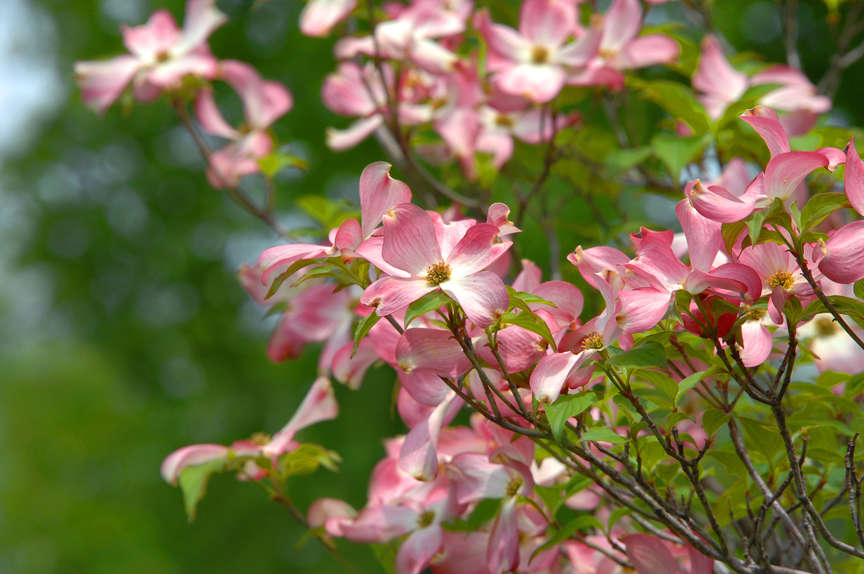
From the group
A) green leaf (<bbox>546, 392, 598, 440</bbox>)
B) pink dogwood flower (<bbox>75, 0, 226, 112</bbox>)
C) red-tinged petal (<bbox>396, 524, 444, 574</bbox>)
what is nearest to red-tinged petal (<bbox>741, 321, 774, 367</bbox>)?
green leaf (<bbox>546, 392, 598, 440</bbox>)

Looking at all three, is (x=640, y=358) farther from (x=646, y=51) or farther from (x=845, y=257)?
(x=646, y=51)

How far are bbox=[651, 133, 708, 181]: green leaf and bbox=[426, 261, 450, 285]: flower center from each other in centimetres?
46

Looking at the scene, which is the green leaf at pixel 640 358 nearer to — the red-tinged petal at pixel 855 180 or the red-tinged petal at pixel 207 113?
the red-tinged petal at pixel 855 180

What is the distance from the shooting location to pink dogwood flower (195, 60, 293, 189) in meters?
1.26

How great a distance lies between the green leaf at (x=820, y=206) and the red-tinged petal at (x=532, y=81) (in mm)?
572

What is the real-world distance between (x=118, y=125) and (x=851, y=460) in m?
5.04

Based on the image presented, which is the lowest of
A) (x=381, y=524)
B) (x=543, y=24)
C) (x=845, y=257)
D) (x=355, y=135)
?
(x=381, y=524)

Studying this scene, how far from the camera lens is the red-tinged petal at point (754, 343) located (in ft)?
1.77

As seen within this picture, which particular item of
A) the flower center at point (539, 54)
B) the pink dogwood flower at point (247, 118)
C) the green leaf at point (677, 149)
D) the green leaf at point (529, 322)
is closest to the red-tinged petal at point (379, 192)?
the green leaf at point (529, 322)

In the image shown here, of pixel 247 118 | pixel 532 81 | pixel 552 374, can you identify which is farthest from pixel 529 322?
pixel 247 118

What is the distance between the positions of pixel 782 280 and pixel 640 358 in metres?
0.10

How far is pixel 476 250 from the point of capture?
536 mm

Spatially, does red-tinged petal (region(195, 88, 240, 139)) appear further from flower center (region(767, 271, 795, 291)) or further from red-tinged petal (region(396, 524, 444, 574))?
flower center (region(767, 271, 795, 291))

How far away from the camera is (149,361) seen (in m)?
5.14
